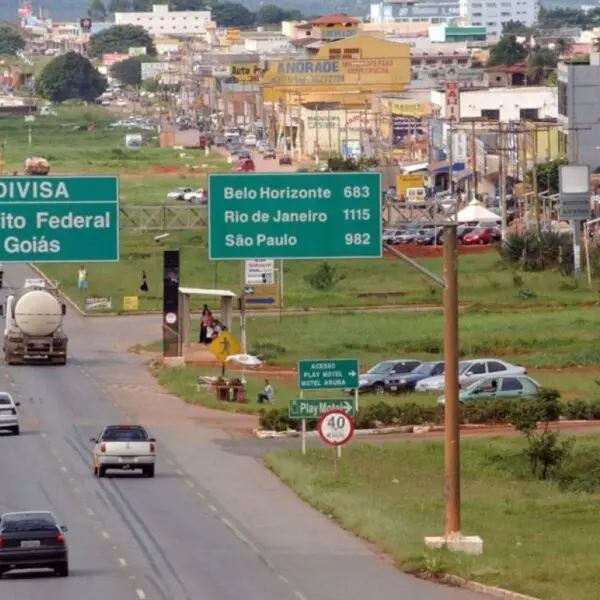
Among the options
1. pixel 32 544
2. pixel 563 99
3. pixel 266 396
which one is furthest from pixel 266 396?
pixel 563 99

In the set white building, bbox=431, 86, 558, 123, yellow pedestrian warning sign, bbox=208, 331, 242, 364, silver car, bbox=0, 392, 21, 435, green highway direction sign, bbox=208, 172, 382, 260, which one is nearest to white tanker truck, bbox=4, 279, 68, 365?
yellow pedestrian warning sign, bbox=208, 331, 242, 364

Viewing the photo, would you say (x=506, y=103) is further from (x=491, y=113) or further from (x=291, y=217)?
(x=291, y=217)

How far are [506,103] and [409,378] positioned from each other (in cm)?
10496

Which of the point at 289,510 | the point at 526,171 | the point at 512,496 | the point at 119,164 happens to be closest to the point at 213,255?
the point at 289,510

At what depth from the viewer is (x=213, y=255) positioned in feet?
110

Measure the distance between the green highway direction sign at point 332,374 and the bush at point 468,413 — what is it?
5654 millimetres

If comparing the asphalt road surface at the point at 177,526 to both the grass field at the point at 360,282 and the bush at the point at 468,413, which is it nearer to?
the bush at the point at 468,413

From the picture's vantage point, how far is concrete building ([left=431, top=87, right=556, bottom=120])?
161750 millimetres

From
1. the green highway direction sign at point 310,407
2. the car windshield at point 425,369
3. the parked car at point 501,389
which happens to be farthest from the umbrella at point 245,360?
the green highway direction sign at point 310,407

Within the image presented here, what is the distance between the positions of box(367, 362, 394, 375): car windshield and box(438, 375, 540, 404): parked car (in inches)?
193

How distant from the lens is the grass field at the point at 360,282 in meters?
86.2

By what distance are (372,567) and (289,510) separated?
7.04 meters

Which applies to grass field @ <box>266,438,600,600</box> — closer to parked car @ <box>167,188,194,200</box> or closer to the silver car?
the silver car

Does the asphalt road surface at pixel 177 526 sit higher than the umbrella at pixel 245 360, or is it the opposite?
the umbrella at pixel 245 360
